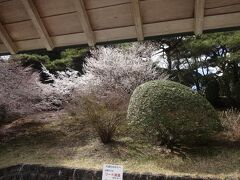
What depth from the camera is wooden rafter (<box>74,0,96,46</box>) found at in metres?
3.11

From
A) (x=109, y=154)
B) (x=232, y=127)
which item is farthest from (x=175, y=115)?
(x=109, y=154)

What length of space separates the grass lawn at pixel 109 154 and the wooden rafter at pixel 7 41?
3.25m

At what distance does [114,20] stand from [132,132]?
542 centimetres

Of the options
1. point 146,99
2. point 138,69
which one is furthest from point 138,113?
point 138,69

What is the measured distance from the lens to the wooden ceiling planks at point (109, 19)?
3035mm

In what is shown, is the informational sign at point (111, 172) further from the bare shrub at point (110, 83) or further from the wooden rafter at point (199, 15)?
the bare shrub at point (110, 83)

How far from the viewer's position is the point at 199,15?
3012 mm

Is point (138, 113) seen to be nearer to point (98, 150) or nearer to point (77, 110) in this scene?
point (98, 150)

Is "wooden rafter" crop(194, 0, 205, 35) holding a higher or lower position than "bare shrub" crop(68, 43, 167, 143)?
lower

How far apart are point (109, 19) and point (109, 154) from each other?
4.46 meters

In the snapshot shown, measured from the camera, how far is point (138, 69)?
12.1 metres

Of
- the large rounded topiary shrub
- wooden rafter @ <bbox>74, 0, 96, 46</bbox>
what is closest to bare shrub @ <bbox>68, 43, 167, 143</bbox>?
the large rounded topiary shrub

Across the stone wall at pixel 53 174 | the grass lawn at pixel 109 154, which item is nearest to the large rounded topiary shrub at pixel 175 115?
the grass lawn at pixel 109 154

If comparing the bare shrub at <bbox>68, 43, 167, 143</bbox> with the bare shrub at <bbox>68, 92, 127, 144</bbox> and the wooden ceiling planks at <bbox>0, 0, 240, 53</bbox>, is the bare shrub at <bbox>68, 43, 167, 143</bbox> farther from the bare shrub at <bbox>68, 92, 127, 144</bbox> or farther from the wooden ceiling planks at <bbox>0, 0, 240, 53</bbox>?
the wooden ceiling planks at <bbox>0, 0, 240, 53</bbox>
